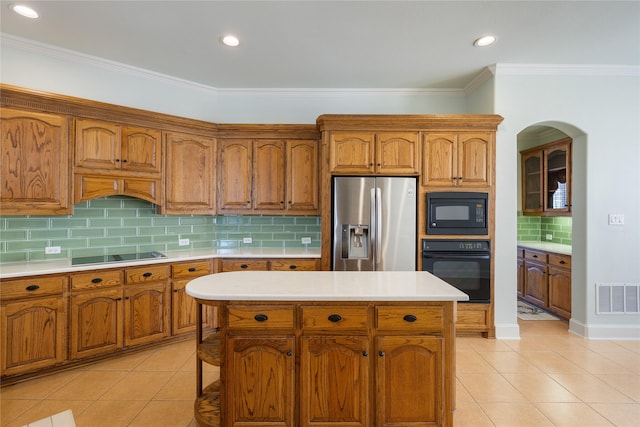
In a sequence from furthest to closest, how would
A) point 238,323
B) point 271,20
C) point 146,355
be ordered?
point 146,355 < point 271,20 < point 238,323

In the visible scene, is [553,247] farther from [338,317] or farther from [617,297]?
[338,317]

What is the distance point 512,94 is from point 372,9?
2.00m

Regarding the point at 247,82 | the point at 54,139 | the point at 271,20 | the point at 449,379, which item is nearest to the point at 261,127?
the point at 247,82

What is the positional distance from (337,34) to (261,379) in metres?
2.74

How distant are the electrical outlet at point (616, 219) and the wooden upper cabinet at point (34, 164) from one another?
540 centimetres

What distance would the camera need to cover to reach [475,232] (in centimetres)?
345

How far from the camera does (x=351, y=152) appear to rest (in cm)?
349

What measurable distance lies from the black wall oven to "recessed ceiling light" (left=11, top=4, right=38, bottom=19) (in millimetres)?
3999

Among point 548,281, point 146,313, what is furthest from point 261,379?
point 548,281

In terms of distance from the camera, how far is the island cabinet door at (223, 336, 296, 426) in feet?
5.86

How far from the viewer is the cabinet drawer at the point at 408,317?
1.80 m

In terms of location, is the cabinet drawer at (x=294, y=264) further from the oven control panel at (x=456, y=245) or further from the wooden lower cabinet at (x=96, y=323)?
the wooden lower cabinet at (x=96, y=323)

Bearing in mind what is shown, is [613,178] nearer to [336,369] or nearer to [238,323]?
[336,369]

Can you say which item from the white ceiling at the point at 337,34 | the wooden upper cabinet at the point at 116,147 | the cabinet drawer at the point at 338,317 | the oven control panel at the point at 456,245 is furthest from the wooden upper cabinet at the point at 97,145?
the oven control panel at the point at 456,245
